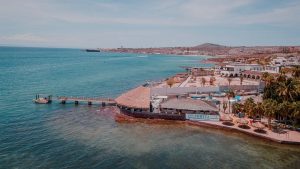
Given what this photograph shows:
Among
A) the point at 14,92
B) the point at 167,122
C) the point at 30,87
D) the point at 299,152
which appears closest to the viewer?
the point at 299,152

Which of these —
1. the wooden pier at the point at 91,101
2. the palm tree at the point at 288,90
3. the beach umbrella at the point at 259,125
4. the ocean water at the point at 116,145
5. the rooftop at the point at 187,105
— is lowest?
the ocean water at the point at 116,145

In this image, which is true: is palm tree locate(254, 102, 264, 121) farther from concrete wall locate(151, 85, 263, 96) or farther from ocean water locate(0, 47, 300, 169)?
concrete wall locate(151, 85, 263, 96)

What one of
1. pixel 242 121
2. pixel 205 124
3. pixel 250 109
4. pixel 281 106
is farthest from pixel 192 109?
pixel 281 106

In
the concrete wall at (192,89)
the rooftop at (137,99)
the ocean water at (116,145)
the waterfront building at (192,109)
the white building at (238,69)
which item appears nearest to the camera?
the ocean water at (116,145)

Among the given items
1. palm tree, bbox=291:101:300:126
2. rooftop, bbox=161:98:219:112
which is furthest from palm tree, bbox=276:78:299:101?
rooftop, bbox=161:98:219:112

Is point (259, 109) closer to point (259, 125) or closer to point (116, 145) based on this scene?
point (259, 125)

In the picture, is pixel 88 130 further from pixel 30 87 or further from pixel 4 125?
pixel 30 87

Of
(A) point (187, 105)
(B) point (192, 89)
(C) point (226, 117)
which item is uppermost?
(B) point (192, 89)

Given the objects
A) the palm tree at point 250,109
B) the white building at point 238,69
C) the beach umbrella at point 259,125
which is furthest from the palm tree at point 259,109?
the white building at point 238,69

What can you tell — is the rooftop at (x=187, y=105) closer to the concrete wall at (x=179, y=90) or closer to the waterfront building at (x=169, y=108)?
the waterfront building at (x=169, y=108)

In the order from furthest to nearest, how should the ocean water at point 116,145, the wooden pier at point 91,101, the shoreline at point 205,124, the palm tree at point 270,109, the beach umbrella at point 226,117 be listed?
the wooden pier at point 91,101 → the beach umbrella at point 226,117 → the palm tree at point 270,109 → the shoreline at point 205,124 → the ocean water at point 116,145

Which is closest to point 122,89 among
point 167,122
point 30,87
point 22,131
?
point 30,87
